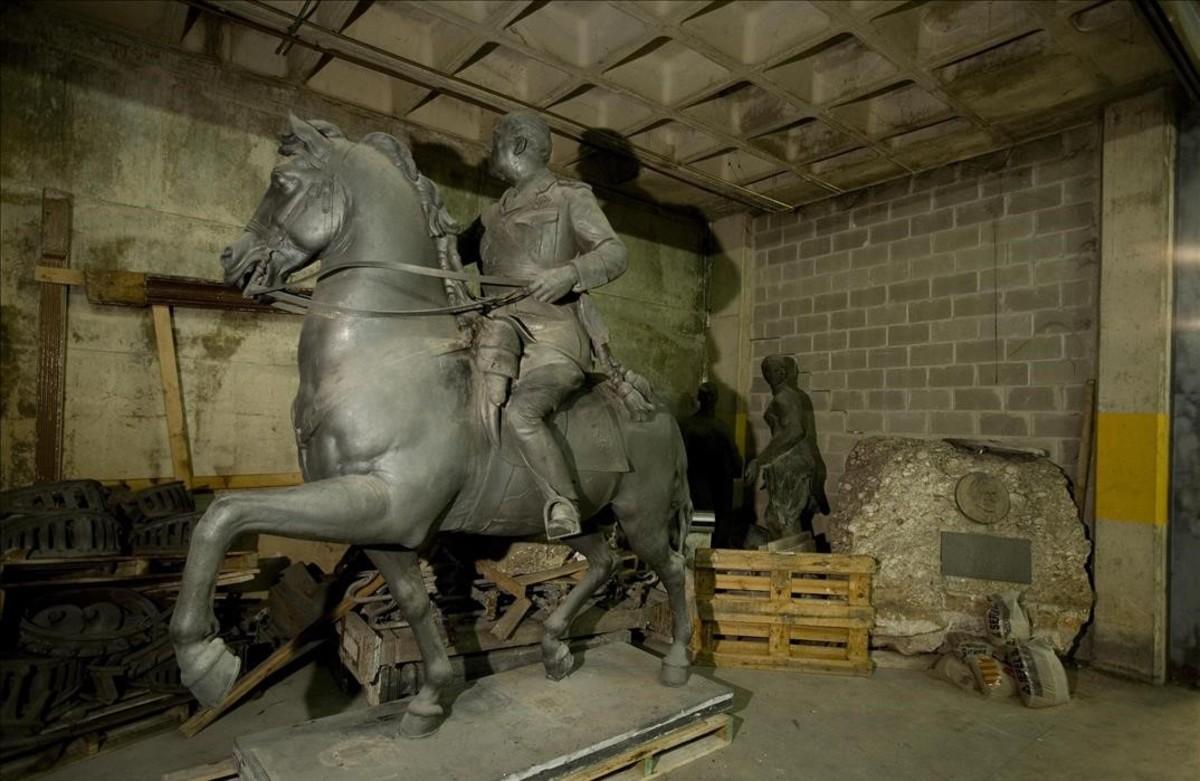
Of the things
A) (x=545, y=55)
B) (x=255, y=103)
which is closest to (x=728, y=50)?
(x=545, y=55)

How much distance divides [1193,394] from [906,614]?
2.40 metres

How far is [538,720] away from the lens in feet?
8.87

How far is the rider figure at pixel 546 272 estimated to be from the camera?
2.49 metres

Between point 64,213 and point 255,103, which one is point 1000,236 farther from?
point 64,213

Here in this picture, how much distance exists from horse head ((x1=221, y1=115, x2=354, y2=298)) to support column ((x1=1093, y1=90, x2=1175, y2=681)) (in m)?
5.14

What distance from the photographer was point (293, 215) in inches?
89.7

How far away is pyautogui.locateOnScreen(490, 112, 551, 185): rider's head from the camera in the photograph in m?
2.79

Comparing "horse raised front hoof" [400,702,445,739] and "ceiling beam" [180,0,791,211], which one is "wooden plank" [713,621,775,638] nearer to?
"horse raised front hoof" [400,702,445,739]

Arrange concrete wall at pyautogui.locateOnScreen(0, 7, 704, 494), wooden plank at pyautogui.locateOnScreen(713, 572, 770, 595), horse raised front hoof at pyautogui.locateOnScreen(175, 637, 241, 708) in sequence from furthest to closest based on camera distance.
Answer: wooden plank at pyautogui.locateOnScreen(713, 572, 770, 595) → concrete wall at pyautogui.locateOnScreen(0, 7, 704, 494) → horse raised front hoof at pyautogui.locateOnScreen(175, 637, 241, 708)

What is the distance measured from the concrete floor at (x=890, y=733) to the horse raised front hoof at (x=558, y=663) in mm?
685

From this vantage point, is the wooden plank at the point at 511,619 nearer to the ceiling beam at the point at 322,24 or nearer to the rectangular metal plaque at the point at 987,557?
the rectangular metal plaque at the point at 987,557

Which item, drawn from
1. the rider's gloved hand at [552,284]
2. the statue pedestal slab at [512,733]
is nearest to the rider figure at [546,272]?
the rider's gloved hand at [552,284]

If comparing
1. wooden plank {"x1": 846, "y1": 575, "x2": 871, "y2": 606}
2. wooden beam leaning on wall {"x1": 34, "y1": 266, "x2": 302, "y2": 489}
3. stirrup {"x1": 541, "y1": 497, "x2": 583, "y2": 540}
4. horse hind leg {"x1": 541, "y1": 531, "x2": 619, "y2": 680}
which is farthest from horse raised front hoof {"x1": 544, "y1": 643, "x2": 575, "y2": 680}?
wooden beam leaning on wall {"x1": 34, "y1": 266, "x2": 302, "y2": 489}

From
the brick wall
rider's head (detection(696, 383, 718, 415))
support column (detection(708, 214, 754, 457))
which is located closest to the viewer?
the brick wall
